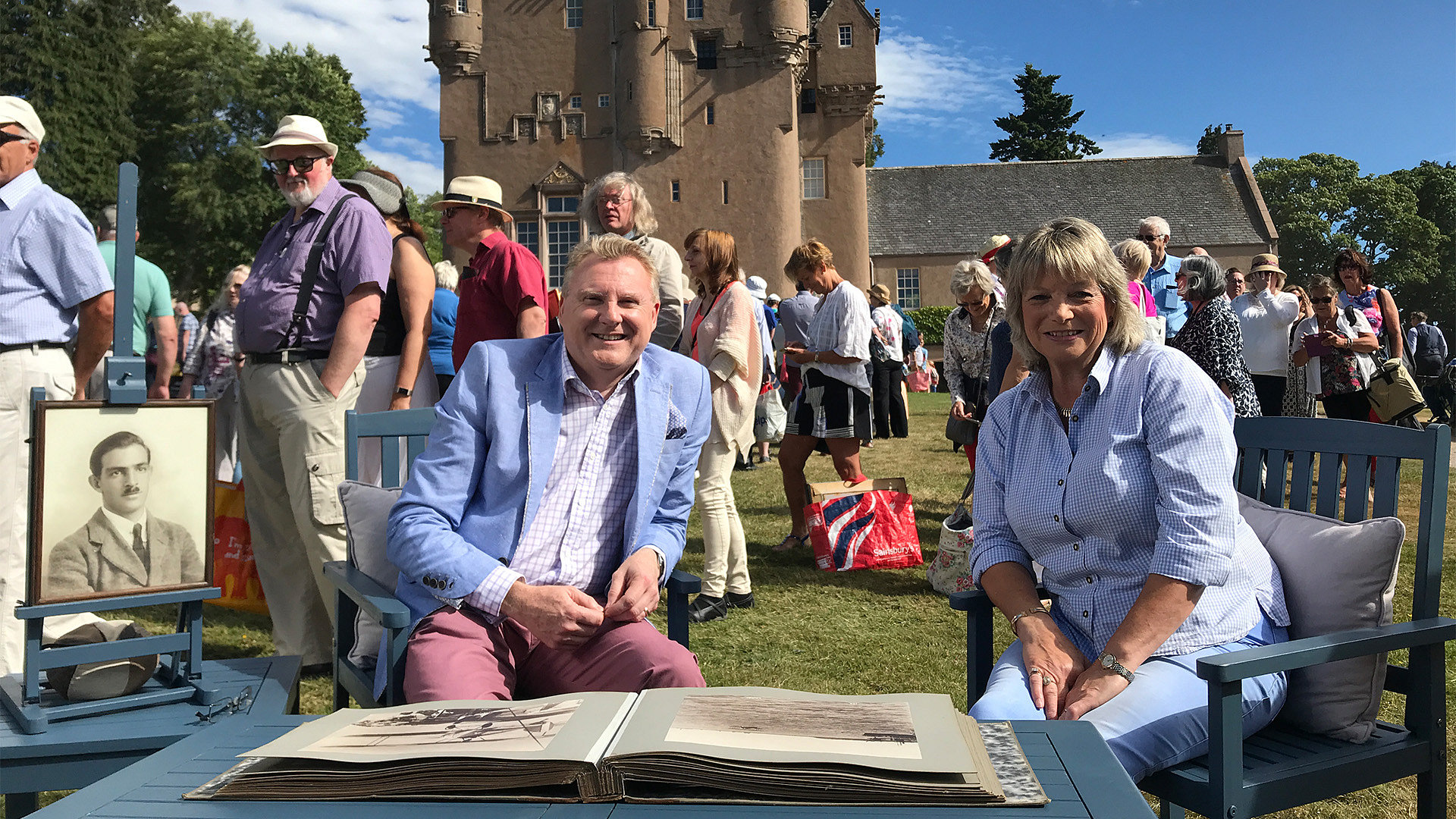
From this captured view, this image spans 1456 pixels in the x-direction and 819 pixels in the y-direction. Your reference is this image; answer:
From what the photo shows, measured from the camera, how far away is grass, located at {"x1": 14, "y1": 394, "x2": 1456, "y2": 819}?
4.43 meters

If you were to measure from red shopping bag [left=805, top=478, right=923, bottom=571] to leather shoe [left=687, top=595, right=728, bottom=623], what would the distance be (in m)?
1.12

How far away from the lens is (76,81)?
Answer: 35094 millimetres

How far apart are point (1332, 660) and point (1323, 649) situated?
0.18ft

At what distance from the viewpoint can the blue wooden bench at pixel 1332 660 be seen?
2.21 metres

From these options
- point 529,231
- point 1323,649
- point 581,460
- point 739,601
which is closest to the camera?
point 1323,649

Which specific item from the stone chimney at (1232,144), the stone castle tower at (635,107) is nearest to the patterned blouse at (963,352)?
the stone castle tower at (635,107)

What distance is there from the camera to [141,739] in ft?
8.19

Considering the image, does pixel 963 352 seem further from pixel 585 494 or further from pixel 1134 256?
pixel 585 494

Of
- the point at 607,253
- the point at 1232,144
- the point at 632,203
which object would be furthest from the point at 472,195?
the point at 1232,144

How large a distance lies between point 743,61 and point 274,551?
109 ft

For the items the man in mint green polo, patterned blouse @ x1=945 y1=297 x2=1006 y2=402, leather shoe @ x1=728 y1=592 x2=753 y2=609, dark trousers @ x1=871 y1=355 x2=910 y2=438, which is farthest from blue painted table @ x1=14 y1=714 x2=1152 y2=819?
dark trousers @ x1=871 y1=355 x2=910 y2=438

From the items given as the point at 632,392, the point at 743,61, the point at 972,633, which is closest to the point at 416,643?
the point at 632,392

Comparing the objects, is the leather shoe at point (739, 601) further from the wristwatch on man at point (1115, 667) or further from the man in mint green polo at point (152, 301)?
the man in mint green polo at point (152, 301)

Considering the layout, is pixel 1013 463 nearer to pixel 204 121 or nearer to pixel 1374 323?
pixel 1374 323
